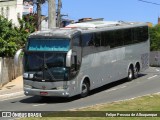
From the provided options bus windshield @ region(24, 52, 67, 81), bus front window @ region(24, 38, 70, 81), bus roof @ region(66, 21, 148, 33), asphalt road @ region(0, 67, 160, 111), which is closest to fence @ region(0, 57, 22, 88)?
asphalt road @ region(0, 67, 160, 111)

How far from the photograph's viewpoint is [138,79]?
2864cm

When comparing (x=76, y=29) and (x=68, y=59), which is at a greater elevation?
(x=76, y=29)

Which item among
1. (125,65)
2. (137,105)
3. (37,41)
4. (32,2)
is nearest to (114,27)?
(125,65)

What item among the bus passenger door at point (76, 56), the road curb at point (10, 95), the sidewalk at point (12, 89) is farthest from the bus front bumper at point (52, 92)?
the sidewalk at point (12, 89)

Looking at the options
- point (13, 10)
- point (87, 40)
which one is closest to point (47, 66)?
point (87, 40)

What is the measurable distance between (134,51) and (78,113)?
14474 mm

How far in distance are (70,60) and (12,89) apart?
7840 mm

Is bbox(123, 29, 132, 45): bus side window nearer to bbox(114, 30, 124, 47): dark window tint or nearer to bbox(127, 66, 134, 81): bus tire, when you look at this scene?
bbox(114, 30, 124, 47): dark window tint

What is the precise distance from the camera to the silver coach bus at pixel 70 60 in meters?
19.8

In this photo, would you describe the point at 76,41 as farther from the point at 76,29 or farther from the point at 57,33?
the point at 57,33

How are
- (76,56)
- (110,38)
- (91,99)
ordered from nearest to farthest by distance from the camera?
(76,56) → (91,99) → (110,38)

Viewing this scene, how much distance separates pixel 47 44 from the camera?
20188mm

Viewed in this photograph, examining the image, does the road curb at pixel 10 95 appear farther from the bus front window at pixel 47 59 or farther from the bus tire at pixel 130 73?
the bus tire at pixel 130 73

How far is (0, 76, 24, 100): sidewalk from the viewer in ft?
78.2
